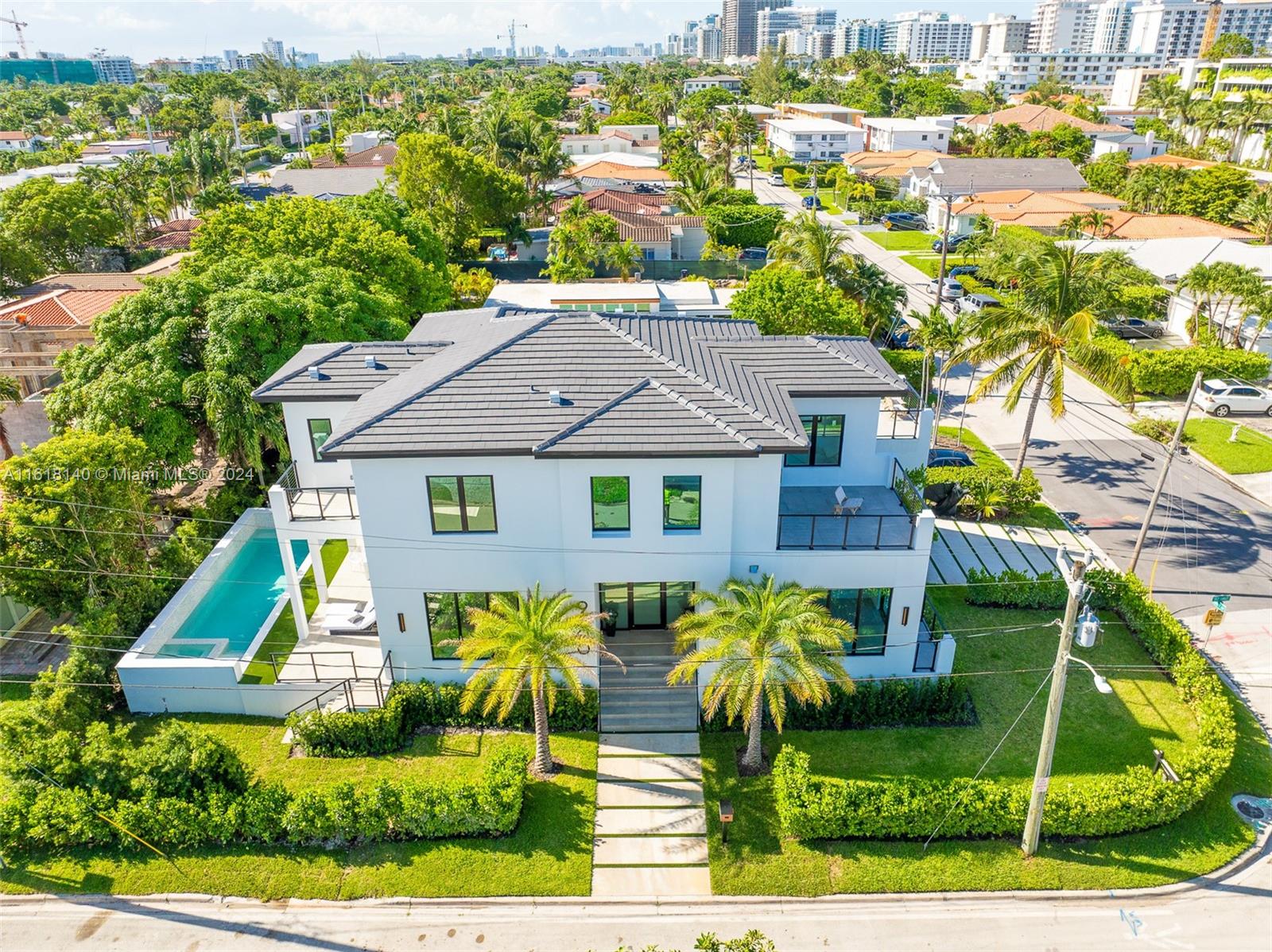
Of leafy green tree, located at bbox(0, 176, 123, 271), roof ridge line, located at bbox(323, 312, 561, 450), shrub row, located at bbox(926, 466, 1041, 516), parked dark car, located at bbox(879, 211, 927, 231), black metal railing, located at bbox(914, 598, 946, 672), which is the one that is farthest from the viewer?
parked dark car, located at bbox(879, 211, 927, 231)

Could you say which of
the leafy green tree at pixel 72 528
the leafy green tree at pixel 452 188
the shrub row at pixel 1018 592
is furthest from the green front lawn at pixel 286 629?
the leafy green tree at pixel 452 188

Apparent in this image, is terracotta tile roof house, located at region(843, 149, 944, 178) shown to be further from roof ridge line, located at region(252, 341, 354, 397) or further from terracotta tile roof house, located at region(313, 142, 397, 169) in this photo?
roof ridge line, located at region(252, 341, 354, 397)

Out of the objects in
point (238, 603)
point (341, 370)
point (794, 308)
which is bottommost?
point (238, 603)

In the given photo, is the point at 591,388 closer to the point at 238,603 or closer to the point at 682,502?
the point at 682,502

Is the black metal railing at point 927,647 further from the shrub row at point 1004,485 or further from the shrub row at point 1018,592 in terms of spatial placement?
the shrub row at point 1004,485

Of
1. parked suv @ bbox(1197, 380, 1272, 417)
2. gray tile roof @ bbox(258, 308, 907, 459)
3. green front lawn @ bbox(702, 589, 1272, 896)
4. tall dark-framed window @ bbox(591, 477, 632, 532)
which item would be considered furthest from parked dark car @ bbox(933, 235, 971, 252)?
tall dark-framed window @ bbox(591, 477, 632, 532)

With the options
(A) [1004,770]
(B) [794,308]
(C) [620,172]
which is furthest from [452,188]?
(A) [1004,770]

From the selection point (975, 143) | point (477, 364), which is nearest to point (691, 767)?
point (477, 364)
